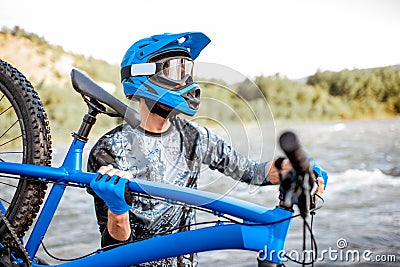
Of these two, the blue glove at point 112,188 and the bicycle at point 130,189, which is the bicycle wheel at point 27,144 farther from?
the blue glove at point 112,188

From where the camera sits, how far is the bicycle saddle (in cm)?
187

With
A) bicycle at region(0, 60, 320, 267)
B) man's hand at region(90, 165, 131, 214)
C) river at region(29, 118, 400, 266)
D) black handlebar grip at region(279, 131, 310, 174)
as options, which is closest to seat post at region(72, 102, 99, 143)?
bicycle at region(0, 60, 320, 267)

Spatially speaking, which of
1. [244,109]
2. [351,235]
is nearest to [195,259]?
[244,109]

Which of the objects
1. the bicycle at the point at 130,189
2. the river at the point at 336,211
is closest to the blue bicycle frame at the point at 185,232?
the bicycle at the point at 130,189

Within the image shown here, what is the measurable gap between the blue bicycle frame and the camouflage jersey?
0.42ft

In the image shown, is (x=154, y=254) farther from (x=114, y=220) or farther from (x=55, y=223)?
(x=55, y=223)

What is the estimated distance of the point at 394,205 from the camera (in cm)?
593

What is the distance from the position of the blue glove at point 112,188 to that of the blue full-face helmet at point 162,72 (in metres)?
0.37

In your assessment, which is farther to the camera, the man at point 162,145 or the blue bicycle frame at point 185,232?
the man at point 162,145

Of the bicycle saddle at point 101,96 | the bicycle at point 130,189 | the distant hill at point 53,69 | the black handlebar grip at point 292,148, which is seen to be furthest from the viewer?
the distant hill at point 53,69

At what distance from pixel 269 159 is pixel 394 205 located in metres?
4.64

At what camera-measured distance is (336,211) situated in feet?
19.0

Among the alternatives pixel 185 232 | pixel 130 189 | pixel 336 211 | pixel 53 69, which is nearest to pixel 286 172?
pixel 185 232

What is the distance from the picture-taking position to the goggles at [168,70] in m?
2.01
